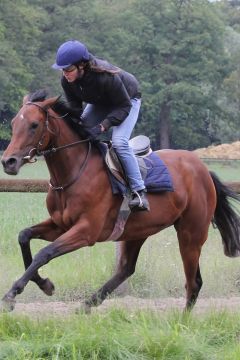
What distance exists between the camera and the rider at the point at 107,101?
→ 671 cm

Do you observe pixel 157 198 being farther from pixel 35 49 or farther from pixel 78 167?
pixel 35 49

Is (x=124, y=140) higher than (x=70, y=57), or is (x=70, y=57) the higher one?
(x=70, y=57)

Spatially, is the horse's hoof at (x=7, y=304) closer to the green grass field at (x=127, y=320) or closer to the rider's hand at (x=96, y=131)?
the green grass field at (x=127, y=320)

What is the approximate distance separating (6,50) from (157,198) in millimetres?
49706

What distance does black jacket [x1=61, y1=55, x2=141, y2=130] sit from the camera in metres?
6.79

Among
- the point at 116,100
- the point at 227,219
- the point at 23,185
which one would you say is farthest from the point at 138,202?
the point at 23,185

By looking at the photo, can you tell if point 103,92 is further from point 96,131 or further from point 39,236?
point 39,236

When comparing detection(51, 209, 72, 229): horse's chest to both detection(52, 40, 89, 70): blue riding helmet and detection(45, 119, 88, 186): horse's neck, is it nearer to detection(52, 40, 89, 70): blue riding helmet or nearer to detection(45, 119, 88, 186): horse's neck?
detection(45, 119, 88, 186): horse's neck

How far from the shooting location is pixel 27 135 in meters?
6.40

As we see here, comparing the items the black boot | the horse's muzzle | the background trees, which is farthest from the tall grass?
the background trees

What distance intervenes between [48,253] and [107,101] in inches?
59.4

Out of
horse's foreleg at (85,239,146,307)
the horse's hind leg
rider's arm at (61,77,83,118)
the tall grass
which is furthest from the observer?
the tall grass

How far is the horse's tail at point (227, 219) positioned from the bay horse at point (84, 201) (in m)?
0.22

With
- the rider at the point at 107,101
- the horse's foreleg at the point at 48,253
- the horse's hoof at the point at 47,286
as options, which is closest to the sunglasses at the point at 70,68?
the rider at the point at 107,101
